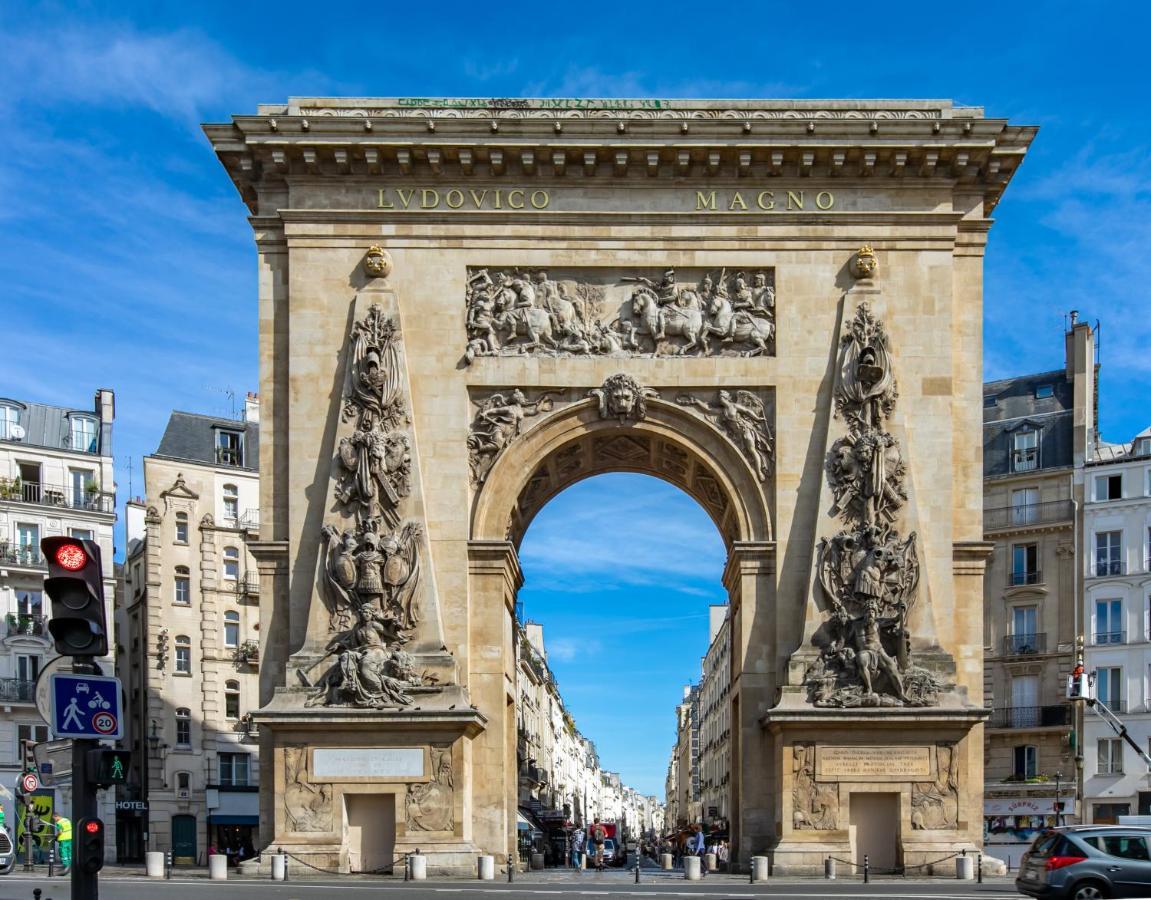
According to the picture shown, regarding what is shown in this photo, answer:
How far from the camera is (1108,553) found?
2475 inches

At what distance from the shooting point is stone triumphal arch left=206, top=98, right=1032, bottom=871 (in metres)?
38.2

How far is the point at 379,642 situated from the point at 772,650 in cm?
1000

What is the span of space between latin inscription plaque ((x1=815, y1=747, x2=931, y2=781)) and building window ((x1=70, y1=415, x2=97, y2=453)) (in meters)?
40.6

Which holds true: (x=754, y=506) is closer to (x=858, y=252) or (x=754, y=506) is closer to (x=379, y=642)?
(x=858, y=252)

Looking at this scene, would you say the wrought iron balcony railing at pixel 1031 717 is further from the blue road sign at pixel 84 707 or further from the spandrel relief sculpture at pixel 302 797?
the blue road sign at pixel 84 707

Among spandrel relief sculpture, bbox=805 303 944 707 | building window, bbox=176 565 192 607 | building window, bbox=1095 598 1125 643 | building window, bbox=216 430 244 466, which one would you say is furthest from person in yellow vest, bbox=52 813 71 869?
building window, bbox=1095 598 1125 643

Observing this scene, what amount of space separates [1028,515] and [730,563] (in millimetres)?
28553

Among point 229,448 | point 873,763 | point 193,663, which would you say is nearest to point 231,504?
point 229,448

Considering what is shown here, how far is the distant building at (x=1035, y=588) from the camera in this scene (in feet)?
202

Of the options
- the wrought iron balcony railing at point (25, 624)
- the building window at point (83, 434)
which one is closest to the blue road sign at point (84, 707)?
the wrought iron balcony railing at point (25, 624)

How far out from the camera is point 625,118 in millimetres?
39469

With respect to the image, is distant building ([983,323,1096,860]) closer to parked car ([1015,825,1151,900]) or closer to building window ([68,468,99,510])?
parked car ([1015,825,1151,900])

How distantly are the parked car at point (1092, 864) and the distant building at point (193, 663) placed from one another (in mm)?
43112

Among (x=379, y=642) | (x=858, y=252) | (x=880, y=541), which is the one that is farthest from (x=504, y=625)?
(x=858, y=252)
